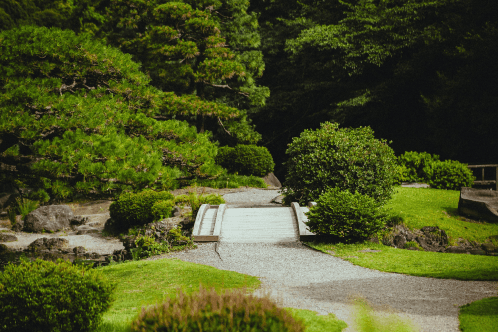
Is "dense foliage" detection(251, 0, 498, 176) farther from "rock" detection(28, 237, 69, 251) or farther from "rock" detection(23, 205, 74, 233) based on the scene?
"rock" detection(28, 237, 69, 251)

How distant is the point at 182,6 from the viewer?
1794cm

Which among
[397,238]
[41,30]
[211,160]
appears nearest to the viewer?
[397,238]

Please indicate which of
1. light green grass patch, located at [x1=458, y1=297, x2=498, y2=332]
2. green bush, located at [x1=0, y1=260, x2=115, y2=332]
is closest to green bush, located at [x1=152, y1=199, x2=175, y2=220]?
green bush, located at [x1=0, y1=260, x2=115, y2=332]

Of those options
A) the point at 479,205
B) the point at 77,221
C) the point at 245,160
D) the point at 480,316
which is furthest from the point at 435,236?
the point at 245,160

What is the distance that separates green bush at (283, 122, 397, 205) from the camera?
33.4 feet

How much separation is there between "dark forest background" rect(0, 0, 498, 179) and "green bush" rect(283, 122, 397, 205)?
7913 millimetres

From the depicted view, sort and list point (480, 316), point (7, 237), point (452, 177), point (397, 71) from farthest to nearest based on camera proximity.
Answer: point (397, 71)
point (452, 177)
point (7, 237)
point (480, 316)

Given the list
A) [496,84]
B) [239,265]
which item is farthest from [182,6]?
[239,265]

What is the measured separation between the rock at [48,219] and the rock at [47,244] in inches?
68.3

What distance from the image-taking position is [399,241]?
9.17 metres

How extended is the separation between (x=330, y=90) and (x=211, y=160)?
38.6 ft

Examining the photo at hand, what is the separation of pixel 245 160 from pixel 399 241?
10652 mm

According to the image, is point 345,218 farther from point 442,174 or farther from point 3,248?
point 442,174

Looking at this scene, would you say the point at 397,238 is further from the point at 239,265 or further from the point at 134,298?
the point at 134,298
